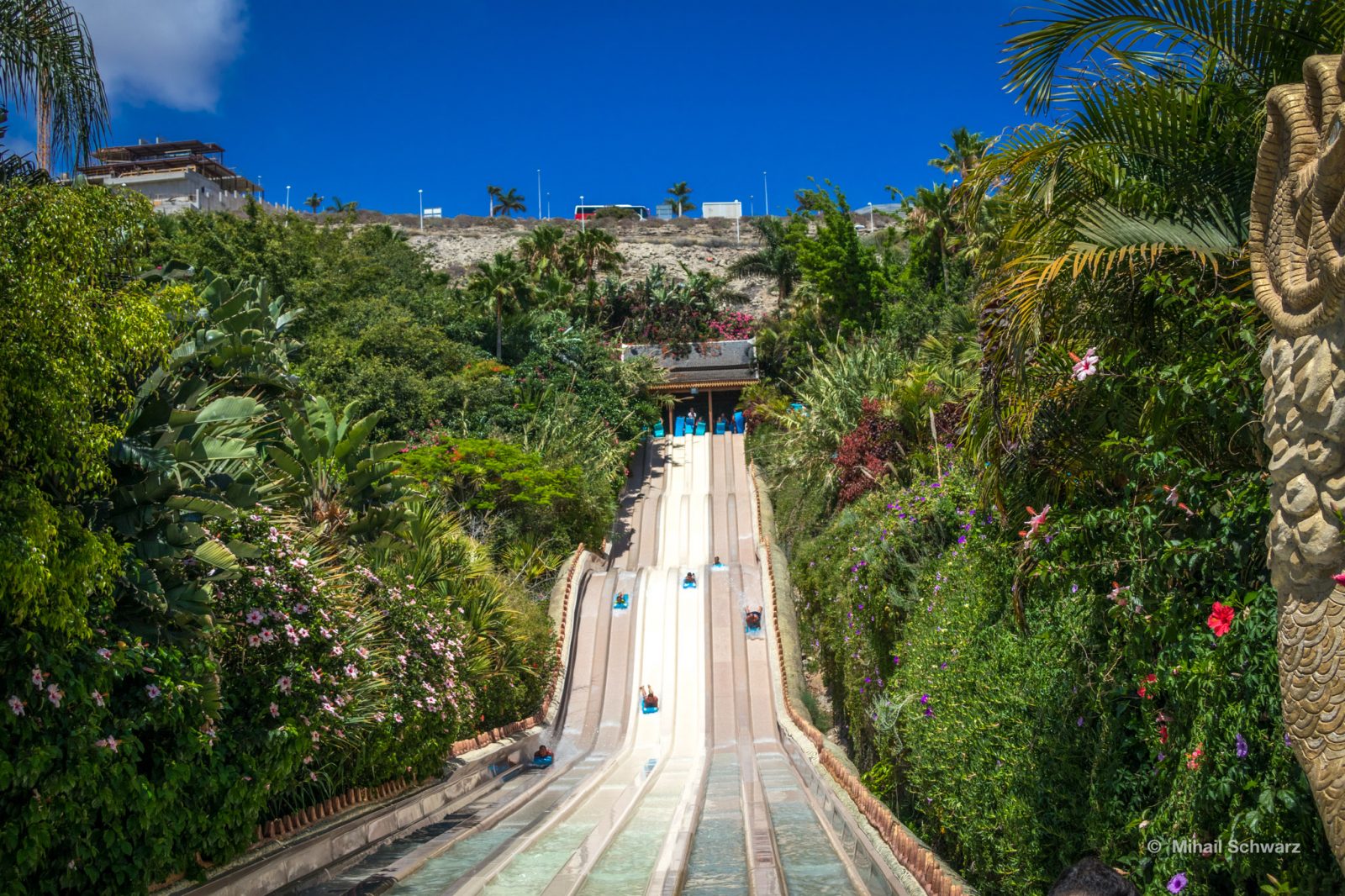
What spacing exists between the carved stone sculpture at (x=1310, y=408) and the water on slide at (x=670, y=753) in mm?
5611

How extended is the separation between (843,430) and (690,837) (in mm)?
11999

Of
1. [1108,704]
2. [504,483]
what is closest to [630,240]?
[504,483]

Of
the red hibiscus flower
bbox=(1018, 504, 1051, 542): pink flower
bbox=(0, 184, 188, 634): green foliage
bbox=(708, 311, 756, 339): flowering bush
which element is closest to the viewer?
the red hibiscus flower

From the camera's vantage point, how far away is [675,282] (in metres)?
49.5

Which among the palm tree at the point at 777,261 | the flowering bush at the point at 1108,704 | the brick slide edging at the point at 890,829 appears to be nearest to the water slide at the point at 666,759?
the brick slide edging at the point at 890,829

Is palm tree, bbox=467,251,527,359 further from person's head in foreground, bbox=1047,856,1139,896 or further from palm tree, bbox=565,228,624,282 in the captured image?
person's head in foreground, bbox=1047,856,1139,896

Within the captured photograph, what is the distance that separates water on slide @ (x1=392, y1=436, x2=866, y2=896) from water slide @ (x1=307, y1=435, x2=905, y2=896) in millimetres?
36

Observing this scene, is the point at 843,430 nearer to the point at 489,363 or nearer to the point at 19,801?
the point at 489,363

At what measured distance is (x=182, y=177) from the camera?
61.3 m

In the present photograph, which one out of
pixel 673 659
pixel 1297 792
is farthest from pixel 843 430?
pixel 1297 792

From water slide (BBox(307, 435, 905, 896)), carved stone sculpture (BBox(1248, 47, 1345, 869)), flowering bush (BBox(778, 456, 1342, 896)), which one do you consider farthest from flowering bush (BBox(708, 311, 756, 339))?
carved stone sculpture (BBox(1248, 47, 1345, 869))

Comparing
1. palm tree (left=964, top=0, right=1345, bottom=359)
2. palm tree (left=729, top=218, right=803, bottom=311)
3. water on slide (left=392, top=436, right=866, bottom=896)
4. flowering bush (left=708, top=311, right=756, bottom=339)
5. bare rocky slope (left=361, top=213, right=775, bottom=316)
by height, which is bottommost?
water on slide (left=392, top=436, right=866, bottom=896)

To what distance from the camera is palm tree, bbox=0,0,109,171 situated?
5.91m

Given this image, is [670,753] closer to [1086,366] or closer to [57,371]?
[1086,366]
